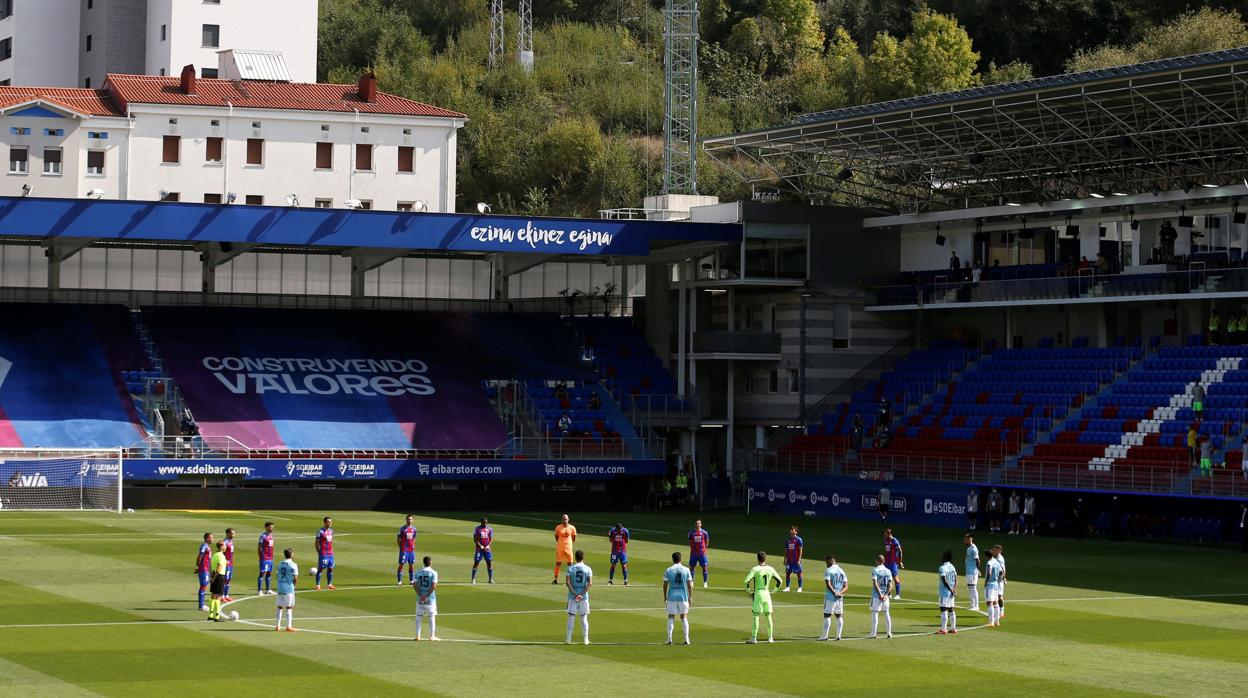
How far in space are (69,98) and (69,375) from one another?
28280mm

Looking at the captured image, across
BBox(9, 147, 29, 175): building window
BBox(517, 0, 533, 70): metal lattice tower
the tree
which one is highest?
BBox(517, 0, 533, 70): metal lattice tower

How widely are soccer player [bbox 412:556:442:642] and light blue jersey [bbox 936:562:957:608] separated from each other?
28.3 feet

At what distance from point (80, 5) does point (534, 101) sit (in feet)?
94.0

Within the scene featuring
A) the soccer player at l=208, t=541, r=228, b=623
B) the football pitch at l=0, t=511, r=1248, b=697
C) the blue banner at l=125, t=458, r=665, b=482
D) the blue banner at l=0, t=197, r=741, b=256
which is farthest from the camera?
the blue banner at l=0, t=197, r=741, b=256

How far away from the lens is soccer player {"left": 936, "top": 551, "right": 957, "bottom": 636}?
30.0 metres

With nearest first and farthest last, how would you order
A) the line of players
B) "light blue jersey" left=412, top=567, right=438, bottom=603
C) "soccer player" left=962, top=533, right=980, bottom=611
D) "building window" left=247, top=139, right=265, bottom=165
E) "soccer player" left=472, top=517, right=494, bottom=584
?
"light blue jersey" left=412, top=567, right=438, bottom=603, the line of players, "soccer player" left=962, top=533, right=980, bottom=611, "soccer player" left=472, top=517, right=494, bottom=584, "building window" left=247, top=139, right=265, bottom=165

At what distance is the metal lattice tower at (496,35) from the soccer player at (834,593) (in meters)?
88.4

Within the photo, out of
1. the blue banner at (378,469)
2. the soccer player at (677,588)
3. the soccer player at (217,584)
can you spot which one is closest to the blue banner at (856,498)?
the blue banner at (378,469)

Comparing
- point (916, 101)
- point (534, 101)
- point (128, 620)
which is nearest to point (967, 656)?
point (128, 620)

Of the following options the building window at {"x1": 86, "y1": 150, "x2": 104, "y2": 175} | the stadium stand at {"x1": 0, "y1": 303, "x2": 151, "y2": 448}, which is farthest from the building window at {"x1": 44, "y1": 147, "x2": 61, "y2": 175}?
the stadium stand at {"x1": 0, "y1": 303, "x2": 151, "y2": 448}

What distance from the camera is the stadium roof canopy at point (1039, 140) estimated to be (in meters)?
54.3

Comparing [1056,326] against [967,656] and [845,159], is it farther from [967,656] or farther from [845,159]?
[967,656]

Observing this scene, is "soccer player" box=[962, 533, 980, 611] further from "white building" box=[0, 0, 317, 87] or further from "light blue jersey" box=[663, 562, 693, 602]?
"white building" box=[0, 0, 317, 87]

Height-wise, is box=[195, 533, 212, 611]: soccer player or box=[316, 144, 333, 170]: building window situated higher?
box=[316, 144, 333, 170]: building window
